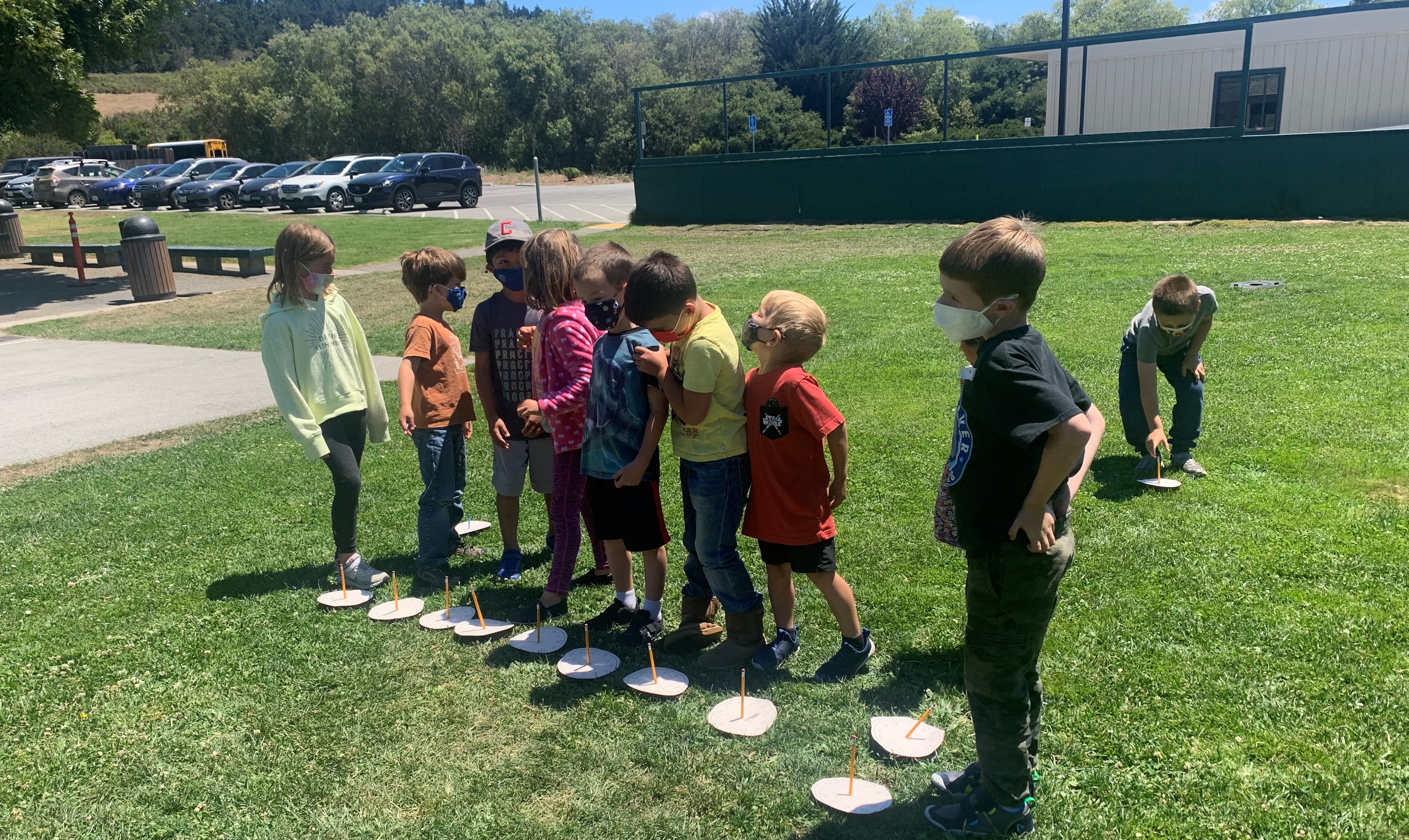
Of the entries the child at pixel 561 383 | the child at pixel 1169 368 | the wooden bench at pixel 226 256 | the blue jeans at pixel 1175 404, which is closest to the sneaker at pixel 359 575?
the child at pixel 561 383

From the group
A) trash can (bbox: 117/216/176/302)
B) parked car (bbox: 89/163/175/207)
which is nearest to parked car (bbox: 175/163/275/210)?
parked car (bbox: 89/163/175/207)

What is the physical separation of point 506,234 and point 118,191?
43150 mm

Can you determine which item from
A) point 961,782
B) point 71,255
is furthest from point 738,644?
point 71,255

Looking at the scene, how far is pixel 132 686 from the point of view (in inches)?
152

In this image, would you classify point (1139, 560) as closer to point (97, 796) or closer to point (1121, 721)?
point (1121, 721)

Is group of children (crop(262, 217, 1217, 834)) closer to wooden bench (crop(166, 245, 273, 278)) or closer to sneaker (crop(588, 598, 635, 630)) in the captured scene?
sneaker (crop(588, 598, 635, 630))

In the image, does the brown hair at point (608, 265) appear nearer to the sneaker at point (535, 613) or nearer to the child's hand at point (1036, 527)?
the sneaker at point (535, 613)

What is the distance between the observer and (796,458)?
343 centimetres

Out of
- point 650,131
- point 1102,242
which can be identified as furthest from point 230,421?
point 650,131

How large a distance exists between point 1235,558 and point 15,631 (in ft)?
18.3

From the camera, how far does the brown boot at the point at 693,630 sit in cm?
398

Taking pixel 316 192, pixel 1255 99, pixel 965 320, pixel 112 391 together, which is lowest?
pixel 112 391

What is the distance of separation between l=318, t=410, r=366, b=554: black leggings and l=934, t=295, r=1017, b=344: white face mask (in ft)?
10.3

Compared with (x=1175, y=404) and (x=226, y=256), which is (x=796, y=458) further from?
(x=226, y=256)
